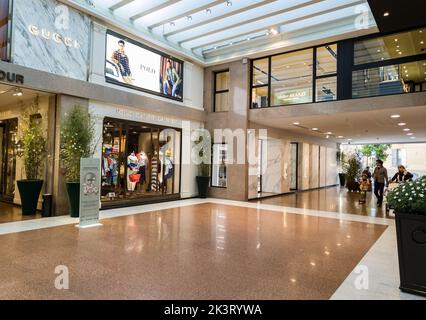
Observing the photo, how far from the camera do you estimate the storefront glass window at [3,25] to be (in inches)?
225

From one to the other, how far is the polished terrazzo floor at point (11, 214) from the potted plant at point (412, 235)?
21.6 feet

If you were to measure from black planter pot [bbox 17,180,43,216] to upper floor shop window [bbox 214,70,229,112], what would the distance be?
6.20m

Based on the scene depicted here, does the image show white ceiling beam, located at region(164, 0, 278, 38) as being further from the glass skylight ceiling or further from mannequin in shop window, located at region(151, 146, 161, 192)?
mannequin in shop window, located at region(151, 146, 161, 192)

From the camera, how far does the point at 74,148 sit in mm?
6324

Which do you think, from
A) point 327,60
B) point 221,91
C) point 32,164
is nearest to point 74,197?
point 32,164

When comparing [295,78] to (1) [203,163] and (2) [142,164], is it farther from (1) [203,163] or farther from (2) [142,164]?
(2) [142,164]

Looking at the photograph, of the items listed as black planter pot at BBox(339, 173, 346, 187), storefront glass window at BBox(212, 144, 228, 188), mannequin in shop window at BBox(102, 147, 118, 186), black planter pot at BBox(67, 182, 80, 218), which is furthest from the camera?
black planter pot at BBox(339, 173, 346, 187)

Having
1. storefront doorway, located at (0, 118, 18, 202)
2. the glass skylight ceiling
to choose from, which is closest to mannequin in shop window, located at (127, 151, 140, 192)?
storefront doorway, located at (0, 118, 18, 202)

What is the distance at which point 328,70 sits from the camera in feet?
27.0

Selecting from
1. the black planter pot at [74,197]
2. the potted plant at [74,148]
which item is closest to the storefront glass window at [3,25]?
the potted plant at [74,148]

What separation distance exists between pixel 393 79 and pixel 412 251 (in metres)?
5.94

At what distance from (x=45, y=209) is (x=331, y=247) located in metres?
5.75

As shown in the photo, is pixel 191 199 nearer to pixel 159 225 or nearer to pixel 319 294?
pixel 159 225

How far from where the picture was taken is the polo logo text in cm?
543
